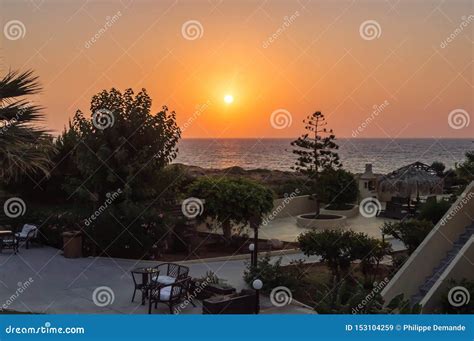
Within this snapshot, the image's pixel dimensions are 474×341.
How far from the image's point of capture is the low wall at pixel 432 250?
852 cm

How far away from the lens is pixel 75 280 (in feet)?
33.0

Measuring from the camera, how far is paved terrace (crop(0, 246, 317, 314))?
330 inches

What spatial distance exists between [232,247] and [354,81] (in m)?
7.41

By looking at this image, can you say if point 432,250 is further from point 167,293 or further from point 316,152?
point 316,152

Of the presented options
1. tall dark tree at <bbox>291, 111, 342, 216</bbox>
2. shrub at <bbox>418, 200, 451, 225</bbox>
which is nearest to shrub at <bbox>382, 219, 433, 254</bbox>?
shrub at <bbox>418, 200, 451, 225</bbox>

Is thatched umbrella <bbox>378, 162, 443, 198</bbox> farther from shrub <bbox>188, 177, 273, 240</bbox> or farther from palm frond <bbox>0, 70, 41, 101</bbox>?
palm frond <bbox>0, 70, 41, 101</bbox>

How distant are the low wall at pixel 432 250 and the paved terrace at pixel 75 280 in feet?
5.31

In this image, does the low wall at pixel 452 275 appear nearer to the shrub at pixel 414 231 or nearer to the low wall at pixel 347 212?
the shrub at pixel 414 231

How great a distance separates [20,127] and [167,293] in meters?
3.37

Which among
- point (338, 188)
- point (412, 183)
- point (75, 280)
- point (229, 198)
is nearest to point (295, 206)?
point (338, 188)

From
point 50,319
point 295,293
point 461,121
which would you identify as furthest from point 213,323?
point 461,121

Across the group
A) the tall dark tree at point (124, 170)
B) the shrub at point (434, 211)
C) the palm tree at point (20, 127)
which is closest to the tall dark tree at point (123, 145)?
the tall dark tree at point (124, 170)

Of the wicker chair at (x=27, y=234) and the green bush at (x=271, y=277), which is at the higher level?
the green bush at (x=271, y=277)

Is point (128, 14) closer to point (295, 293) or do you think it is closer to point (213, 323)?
point (295, 293)
